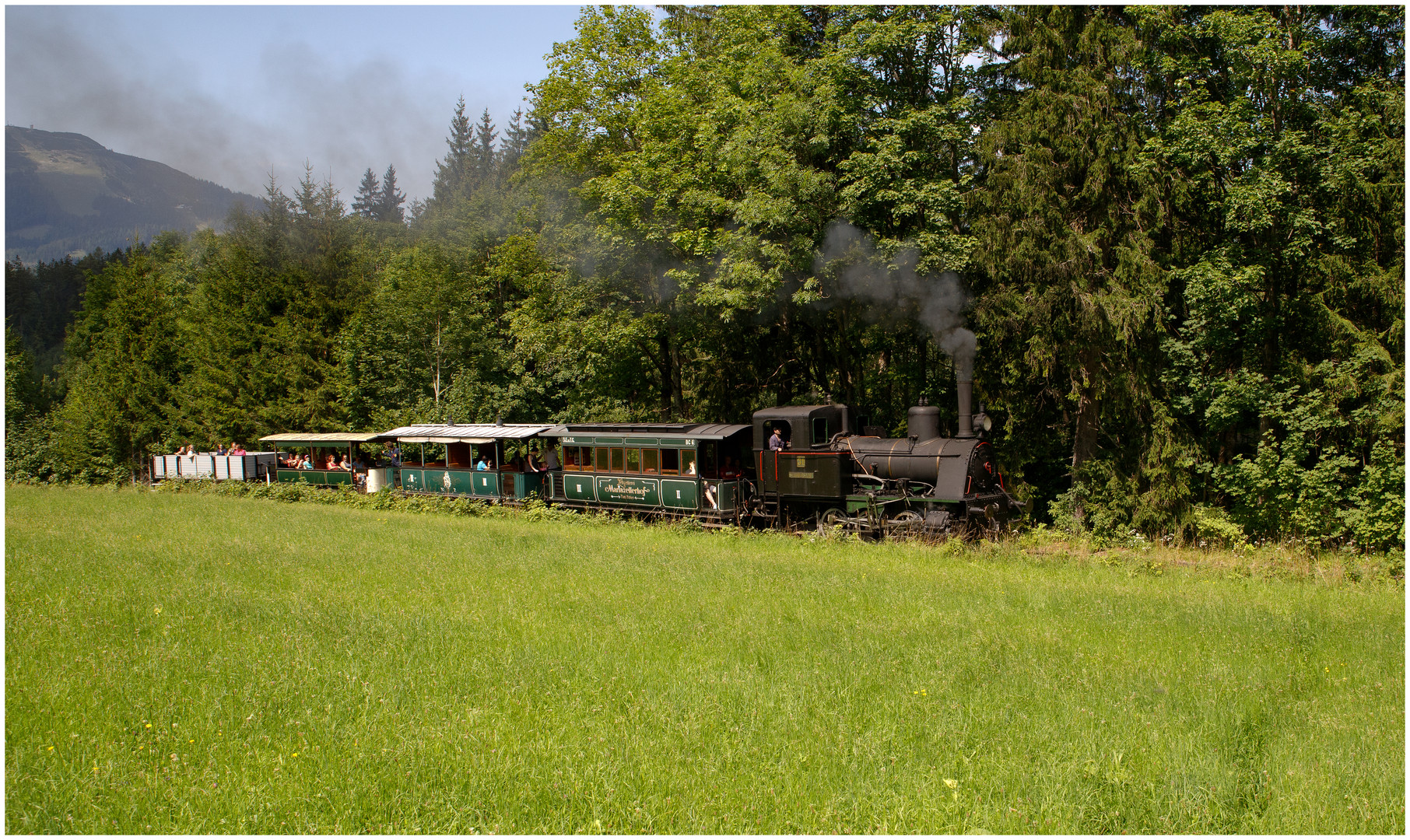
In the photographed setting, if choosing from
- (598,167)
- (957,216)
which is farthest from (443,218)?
(957,216)

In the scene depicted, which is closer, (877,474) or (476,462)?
(877,474)

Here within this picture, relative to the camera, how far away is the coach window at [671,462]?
64.2 feet

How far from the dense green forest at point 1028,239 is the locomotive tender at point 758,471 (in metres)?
2.99

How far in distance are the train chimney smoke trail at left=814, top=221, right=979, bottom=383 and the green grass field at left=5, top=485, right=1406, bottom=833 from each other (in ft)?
25.9

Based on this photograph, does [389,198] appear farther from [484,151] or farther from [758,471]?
[758,471]

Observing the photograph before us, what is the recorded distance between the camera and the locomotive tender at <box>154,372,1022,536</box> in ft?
52.6

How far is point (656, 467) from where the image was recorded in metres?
20.0

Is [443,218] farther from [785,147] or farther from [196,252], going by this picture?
[785,147]

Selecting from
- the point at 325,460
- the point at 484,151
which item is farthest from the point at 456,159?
the point at 325,460

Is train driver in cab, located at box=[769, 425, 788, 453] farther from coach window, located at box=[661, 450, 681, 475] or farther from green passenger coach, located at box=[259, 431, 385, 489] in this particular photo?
green passenger coach, located at box=[259, 431, 385, 489]

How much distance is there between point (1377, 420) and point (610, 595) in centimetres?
1461

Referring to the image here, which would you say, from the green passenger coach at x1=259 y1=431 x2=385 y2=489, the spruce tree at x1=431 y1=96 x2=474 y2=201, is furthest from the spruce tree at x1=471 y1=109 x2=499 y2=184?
the green passenger coach at x1=259 y1=431 x2=385 y2=489

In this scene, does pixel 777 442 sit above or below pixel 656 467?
above

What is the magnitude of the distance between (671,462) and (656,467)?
1.65 ft
